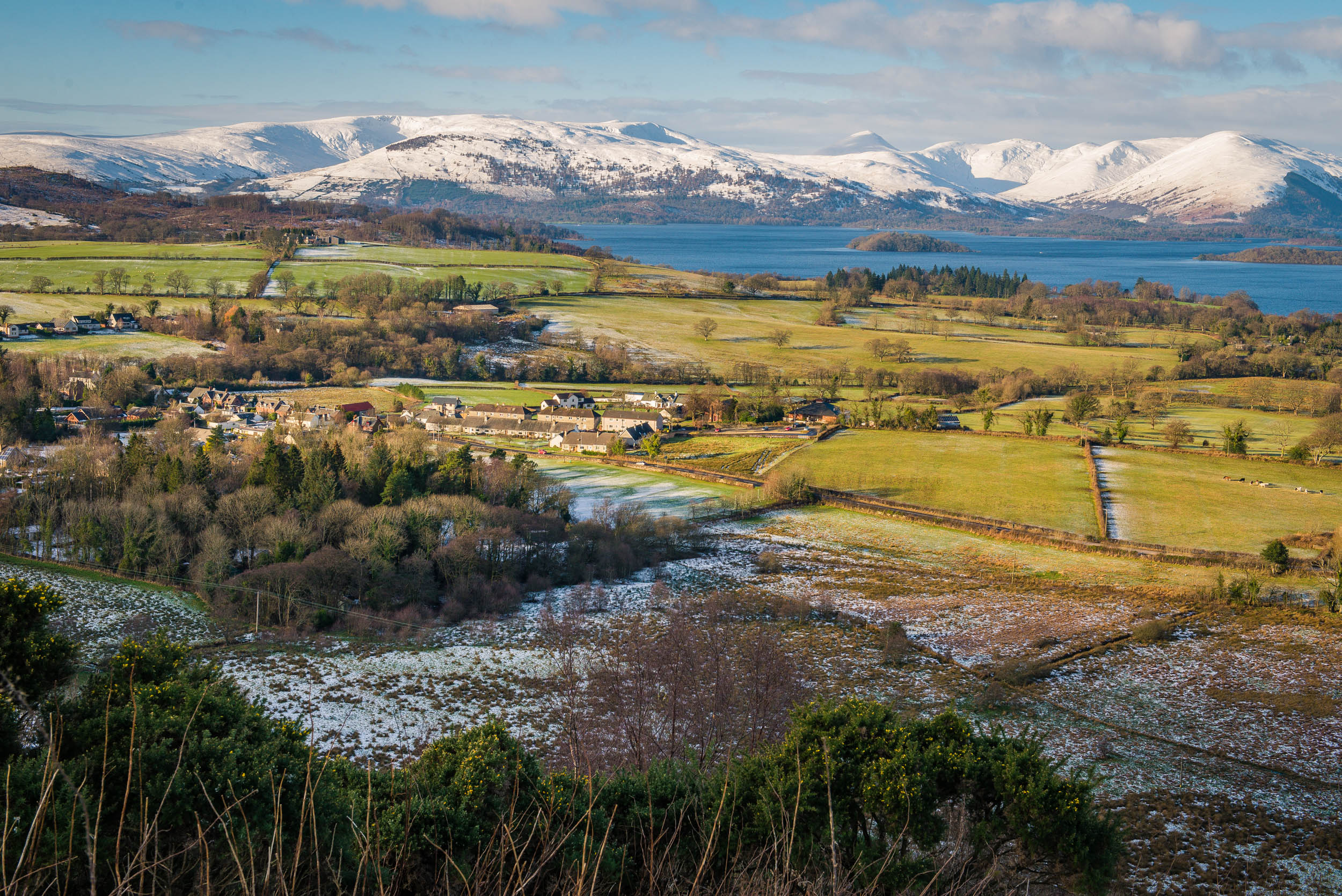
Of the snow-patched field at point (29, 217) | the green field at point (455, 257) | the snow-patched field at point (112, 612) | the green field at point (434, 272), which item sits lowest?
the snow-patched field at point (112, 612)

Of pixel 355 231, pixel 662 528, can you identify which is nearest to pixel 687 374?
pixel 662 528

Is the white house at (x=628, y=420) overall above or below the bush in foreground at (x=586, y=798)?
below

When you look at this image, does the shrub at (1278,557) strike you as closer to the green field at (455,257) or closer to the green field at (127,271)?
the green field at (127,271)

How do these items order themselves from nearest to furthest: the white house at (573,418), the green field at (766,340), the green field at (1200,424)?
the green field at (1200,424) → the white house at (573,418) → the green field at (766,340)

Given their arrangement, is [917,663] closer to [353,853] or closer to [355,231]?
[353,853]

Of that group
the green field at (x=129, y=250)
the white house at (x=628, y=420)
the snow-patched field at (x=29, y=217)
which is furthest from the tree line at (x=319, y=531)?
the snow-patched field at (x=29, y=217)

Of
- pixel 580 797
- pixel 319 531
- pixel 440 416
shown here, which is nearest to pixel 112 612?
pixel 319 531

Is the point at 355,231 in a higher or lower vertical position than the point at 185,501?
higher
